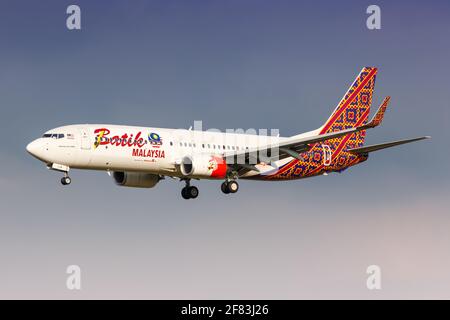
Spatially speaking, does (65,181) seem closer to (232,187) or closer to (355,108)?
(232,187)

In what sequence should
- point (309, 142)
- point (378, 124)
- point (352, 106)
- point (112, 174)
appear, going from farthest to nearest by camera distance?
point (352, 106)
point (112, 174)
point (309, 142)
point (378, 124)

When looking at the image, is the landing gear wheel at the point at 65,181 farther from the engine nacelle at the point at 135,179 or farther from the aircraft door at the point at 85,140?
the engine nacelle at the point at 135,179

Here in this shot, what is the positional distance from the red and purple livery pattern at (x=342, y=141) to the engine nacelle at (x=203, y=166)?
5589mm

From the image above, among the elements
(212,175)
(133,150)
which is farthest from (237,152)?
(133,150)

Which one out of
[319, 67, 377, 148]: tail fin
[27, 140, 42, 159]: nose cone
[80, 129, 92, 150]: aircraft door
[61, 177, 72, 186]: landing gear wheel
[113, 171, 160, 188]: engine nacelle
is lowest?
[61, 177, 72, 186]: landing gear wheel

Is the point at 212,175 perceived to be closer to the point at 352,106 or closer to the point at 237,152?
the point at 237,152

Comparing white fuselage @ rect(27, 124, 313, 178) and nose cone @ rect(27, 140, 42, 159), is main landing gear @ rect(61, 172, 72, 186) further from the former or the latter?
nose cone @ rect(27, 140, 42, 159)

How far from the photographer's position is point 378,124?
215 feet

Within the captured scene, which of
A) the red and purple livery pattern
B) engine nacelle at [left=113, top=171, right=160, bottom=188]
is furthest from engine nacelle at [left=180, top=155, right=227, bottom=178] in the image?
engine nacelle at [left=113, top=171, right=160, bottom=188]

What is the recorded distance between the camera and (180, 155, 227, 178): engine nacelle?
69.9 meters

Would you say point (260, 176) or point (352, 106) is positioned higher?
point (352, 106)

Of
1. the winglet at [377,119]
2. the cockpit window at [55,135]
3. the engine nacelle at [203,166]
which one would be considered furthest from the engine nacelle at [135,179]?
the winglet at [377,119]

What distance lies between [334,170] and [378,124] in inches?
555

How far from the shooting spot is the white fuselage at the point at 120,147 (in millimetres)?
66875
